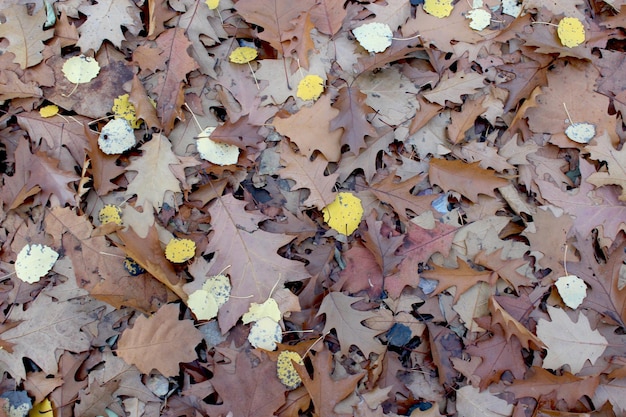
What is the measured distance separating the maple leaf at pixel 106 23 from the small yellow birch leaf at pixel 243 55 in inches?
17.2

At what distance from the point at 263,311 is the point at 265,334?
9cm

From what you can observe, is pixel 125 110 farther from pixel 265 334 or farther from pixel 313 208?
pixel 265 334

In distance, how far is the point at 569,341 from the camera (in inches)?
76.4

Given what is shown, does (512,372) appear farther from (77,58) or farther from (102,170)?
(77,58)

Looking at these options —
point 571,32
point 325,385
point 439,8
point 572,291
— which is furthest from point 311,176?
point 571,32

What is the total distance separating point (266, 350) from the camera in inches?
Result: 75.9

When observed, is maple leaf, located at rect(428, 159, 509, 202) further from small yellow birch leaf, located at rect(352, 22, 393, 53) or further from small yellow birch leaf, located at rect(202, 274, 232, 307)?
small yellow birch leaf, located at rect(202, 274, 232, 307)

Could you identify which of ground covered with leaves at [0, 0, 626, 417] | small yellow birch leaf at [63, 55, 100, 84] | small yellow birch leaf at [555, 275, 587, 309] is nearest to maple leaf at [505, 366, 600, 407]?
ground covered with leaves at [0, 0, 626, 417]

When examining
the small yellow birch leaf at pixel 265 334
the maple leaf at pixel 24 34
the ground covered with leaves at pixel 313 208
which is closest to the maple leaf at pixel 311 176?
the ground covered with leaves at pixel 313 208

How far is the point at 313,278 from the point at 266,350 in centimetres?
33

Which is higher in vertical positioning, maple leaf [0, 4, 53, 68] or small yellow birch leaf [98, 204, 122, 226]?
maple leaf [0, 4, 53, 68]

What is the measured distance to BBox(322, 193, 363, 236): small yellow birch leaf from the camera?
6.91ft

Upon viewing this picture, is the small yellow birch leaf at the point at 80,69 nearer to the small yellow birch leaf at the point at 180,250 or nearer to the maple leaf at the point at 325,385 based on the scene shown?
the small yellow birch leaf at the point at 180,250

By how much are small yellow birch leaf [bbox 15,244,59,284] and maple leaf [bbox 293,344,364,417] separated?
108 centimetres
